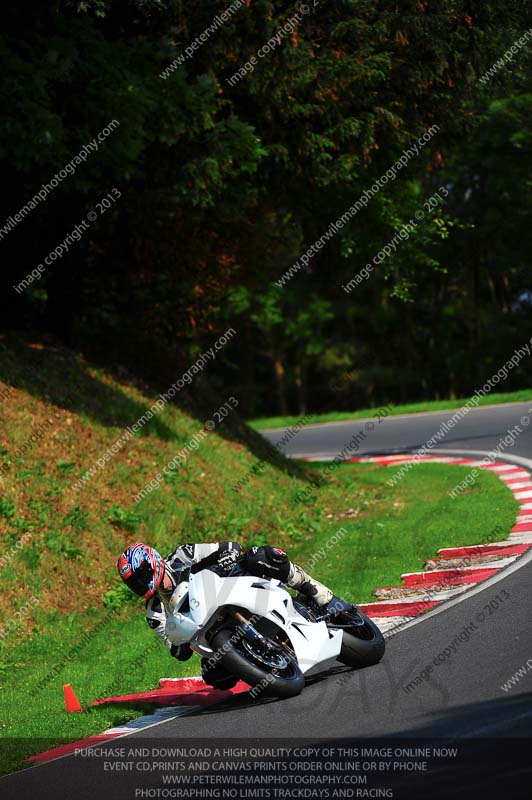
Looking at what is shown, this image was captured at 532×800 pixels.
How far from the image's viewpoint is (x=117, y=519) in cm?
1487

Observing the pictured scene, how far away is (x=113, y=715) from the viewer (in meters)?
8.77

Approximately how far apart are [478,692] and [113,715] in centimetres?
320

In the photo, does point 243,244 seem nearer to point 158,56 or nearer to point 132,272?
point 132,272

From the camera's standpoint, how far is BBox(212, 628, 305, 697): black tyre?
7859 millimetres

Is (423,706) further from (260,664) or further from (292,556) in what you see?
(292,556)

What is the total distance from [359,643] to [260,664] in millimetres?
903

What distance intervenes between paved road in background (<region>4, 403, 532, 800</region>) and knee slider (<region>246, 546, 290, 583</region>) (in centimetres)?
92

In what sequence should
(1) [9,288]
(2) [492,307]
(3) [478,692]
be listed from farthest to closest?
(2) [492,307] < (1) [9,288] < (3) [478,692]

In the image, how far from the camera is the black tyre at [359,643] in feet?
27.6

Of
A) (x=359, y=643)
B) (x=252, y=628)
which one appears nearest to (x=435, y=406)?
(x=359, y=643)

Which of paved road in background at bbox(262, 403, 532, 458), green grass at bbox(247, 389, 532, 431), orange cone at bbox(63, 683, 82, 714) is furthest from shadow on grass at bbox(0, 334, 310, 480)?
green grass at bbox(247, 389, 532, 431)

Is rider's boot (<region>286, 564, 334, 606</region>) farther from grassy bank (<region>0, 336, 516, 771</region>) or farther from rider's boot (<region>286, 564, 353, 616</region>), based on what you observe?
grassy bank (<region>0, 336, 516, 771</region>)

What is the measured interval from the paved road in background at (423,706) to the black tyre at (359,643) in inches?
4.0

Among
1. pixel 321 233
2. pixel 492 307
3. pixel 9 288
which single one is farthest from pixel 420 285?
pixel 9 288
